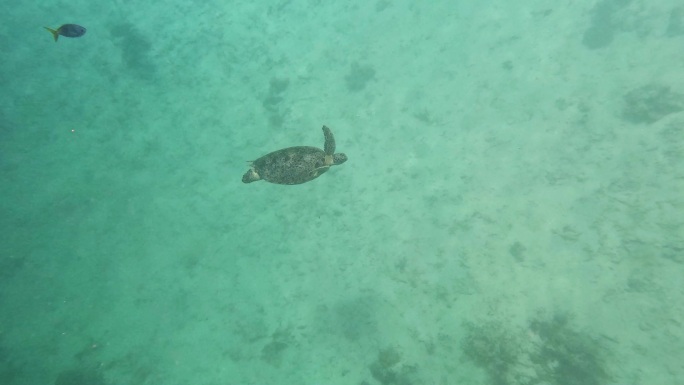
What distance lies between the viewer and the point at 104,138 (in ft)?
33.6

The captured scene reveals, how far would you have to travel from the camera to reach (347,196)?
884 centimetres

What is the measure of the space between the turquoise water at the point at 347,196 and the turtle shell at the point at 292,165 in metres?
2.29

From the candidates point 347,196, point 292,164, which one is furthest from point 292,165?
point 347,196

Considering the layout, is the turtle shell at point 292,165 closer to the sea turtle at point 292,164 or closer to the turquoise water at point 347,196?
the sea turtle at point 292,164

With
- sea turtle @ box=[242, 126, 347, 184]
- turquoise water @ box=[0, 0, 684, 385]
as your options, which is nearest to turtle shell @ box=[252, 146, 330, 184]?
sea turtle @ box=[242, 126, 347, 184]

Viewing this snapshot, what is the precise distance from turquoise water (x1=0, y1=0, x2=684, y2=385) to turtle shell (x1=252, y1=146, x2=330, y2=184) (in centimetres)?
229

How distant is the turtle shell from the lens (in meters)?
6.38

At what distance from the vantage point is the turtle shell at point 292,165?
6.38m

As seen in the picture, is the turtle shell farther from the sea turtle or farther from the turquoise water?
the turquoise water

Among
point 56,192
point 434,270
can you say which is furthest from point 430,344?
point 56,192

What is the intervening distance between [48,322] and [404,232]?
8792mm

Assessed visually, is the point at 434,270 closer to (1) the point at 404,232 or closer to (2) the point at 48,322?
(1) the point at 404,232

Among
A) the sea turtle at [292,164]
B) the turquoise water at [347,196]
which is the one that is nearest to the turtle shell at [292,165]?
the sea turtle at [292,164]

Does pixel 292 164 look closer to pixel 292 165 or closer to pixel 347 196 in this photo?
pixel 292 165
